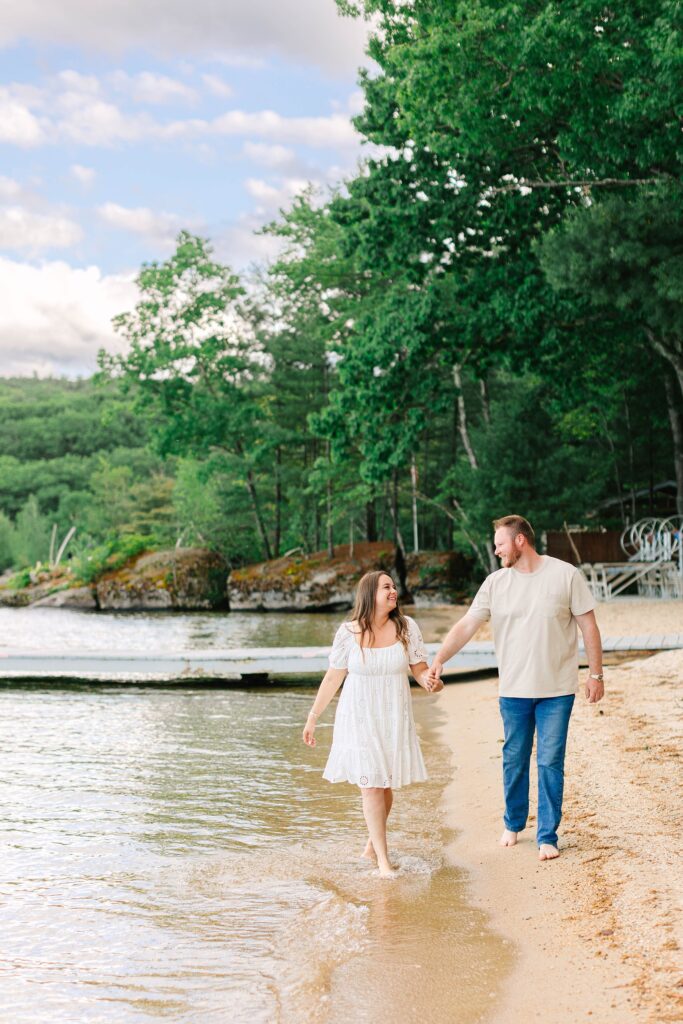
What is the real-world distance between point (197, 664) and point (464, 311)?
11.3 m

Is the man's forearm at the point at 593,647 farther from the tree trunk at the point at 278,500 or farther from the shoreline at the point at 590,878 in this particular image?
the tree trunk at the point at 278,500

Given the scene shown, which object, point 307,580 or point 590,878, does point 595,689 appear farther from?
point 307,580

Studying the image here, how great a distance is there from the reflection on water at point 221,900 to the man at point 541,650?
0.78 meters

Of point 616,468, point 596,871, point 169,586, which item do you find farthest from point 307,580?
point 596,871

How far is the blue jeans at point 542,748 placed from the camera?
5473mm

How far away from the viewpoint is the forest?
16.0 meters

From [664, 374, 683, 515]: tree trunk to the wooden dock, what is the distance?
11465mm

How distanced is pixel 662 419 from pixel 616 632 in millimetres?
17325

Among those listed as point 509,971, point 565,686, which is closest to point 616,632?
point 565,686

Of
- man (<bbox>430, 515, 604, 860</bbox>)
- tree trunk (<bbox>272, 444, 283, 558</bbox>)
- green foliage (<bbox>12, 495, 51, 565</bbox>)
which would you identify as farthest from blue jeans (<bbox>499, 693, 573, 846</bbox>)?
green foliage (<bbox>12, 495, 51, 565</bbox>)

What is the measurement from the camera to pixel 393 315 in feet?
73.9

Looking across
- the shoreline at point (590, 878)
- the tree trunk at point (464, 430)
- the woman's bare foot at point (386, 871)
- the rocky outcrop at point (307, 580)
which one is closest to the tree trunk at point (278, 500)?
the rocky outcrop at point (307, 580)

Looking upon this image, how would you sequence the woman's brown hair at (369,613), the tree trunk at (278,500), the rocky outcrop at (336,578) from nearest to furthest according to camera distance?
1. the woman's brown hair at (369,613)
2. the rocky outcrop at (336,578)
3. the tree trunk at (278,500)

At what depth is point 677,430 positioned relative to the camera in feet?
82.2
